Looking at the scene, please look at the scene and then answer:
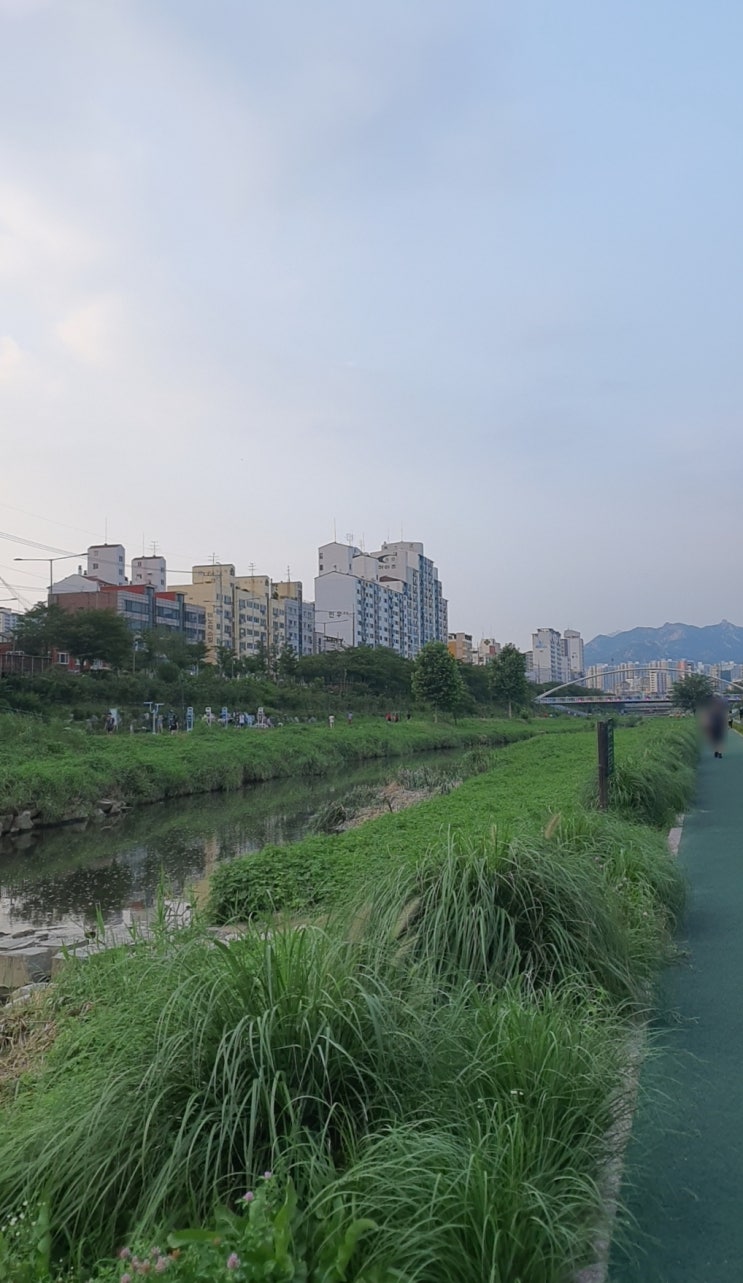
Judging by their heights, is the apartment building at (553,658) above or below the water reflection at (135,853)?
above

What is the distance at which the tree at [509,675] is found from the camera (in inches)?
2373

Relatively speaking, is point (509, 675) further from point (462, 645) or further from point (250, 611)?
point (462, 645)

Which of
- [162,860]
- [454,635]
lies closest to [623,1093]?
[162,860]

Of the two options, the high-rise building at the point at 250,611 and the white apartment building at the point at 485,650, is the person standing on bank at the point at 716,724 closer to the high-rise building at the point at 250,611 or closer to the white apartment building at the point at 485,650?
the high-rise building at the point at 250,611

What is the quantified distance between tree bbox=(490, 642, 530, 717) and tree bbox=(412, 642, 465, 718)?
1008cm

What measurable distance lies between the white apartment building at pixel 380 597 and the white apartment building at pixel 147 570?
60.0 ft

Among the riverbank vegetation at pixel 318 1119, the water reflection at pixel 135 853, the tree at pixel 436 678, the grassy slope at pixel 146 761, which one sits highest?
the tree at pixel 436 678

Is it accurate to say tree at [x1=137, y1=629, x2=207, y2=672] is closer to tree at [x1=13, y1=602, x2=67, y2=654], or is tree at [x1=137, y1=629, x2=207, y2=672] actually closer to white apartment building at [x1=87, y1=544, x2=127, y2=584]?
tree at [x1=13, y1=602, x2=67, y2=654]

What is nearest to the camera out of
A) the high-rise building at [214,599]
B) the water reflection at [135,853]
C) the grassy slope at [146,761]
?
the water reflection at [135,853]

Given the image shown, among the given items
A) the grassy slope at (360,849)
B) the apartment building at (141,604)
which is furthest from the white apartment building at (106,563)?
the grassy slope at (360,849)

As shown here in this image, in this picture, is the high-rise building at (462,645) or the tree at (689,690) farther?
the high-rise building at (462,645)

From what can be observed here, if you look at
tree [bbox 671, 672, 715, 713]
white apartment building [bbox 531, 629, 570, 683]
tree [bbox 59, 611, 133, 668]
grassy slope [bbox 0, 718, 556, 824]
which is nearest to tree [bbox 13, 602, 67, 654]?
tree [bbox 59, 611, 133, 668]

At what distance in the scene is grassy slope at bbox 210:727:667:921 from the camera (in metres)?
5.96

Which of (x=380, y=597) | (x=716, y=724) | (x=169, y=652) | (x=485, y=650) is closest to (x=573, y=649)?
(x=485, y=650)
